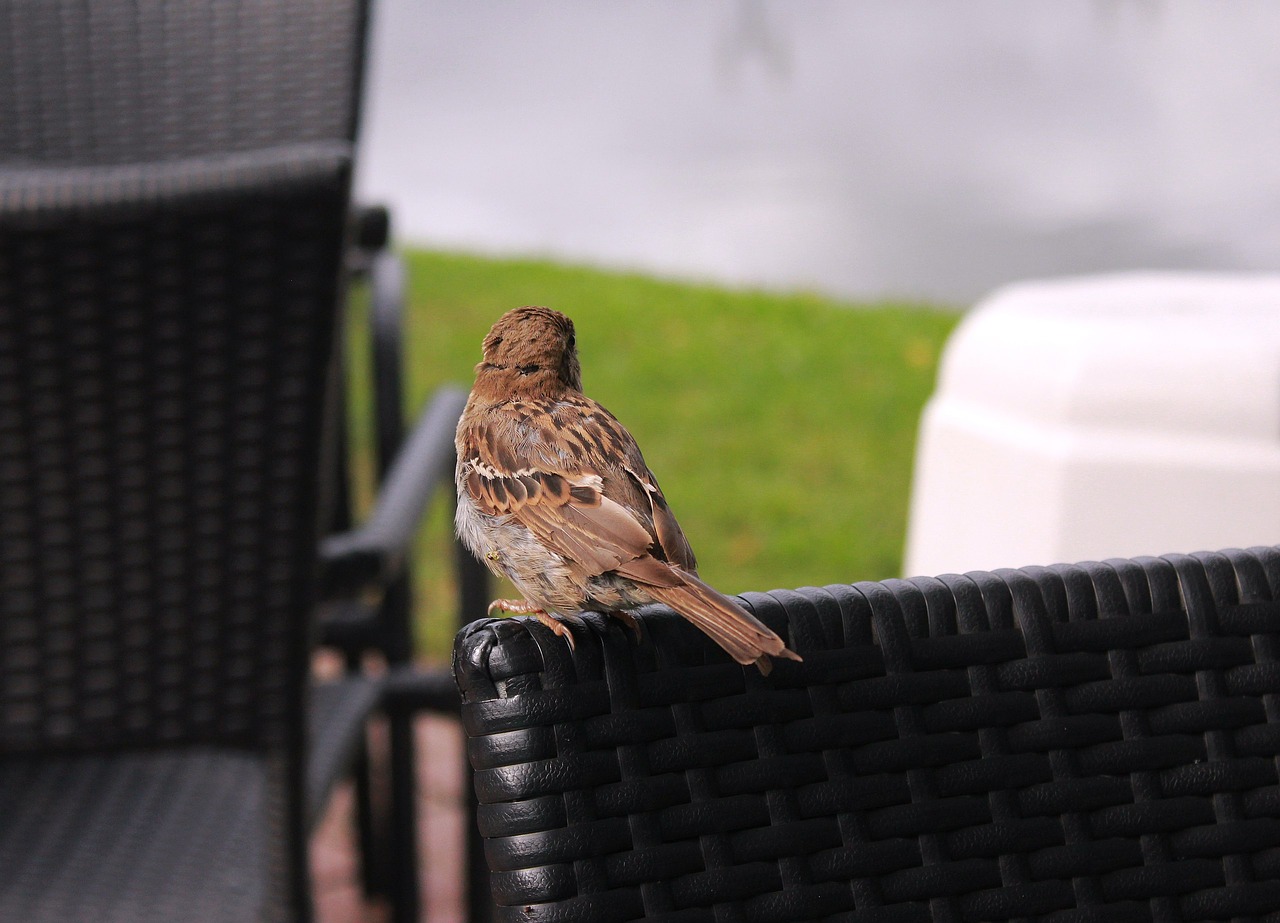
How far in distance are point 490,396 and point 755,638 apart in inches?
20.7

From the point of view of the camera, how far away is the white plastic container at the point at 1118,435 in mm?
Answer: 2020

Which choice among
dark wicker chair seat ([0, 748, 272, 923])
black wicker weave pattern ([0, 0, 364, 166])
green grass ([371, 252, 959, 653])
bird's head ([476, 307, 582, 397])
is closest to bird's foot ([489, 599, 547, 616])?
bird's head ([476, 307, 582, 397])

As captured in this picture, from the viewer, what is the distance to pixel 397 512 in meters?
1.94

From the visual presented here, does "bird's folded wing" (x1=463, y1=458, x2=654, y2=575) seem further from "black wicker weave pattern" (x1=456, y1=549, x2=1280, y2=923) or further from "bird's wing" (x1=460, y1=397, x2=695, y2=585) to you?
"black wicker weave pattern" (x1=456, y1=549, x2=1280, y2=923)

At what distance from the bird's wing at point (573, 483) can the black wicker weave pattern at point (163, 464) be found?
0.33 metres

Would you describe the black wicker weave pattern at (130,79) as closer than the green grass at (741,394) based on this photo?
Yes

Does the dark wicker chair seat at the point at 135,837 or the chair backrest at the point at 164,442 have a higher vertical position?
the chair backrest at the point at 164,442

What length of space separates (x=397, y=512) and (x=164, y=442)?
1.89ft

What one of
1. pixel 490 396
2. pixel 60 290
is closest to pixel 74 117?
pixel 60 290

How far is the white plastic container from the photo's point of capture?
202cm

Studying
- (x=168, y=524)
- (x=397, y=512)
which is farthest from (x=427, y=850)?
(x=168, y=524)

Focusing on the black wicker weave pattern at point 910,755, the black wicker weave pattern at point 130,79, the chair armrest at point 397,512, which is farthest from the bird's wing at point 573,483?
the black wicker weave pattern at point 130,79

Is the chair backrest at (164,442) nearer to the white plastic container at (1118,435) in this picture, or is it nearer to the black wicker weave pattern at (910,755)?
the black wicker weave pattern at (910,755)

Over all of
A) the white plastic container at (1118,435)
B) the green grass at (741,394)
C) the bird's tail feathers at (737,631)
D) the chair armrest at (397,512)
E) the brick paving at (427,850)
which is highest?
the bird's tail feathers at (737,631)
